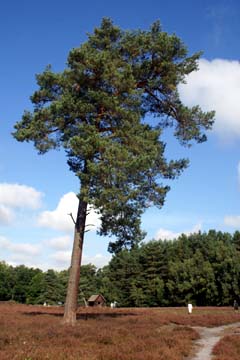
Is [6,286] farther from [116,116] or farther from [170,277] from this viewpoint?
[116,116]

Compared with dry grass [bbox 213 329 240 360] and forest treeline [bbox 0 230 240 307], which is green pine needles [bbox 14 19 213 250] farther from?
forest treeline [bbox 0 230 240 307]

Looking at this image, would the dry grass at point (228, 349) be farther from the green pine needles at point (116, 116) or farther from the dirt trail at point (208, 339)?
the green pine needles at point (116, 116)

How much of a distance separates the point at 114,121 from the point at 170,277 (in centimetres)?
6743

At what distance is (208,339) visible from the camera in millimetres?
19438

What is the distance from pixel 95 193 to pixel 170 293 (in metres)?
67.9

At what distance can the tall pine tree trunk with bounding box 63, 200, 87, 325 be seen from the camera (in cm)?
2238

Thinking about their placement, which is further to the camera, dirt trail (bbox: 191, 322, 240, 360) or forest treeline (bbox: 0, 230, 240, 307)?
forest treeline (bbox: 0, 230, 240, 307)

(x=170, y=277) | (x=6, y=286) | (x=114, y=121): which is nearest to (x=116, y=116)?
A: (x=114, y=121)

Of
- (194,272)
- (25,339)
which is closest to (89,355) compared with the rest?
(25,339)

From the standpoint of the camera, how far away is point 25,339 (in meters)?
15.5

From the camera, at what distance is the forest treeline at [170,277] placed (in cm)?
7719

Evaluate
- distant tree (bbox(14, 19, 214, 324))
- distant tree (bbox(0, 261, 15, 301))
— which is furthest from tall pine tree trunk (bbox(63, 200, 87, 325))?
distant tree (bbox(0, 261, 15, 301))

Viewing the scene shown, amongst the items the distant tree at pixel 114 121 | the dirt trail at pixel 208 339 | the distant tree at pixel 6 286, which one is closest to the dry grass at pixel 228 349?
the dirt trail at pixel 208 339

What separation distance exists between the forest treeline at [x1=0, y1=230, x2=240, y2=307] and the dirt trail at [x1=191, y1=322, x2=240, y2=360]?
1608 inches
